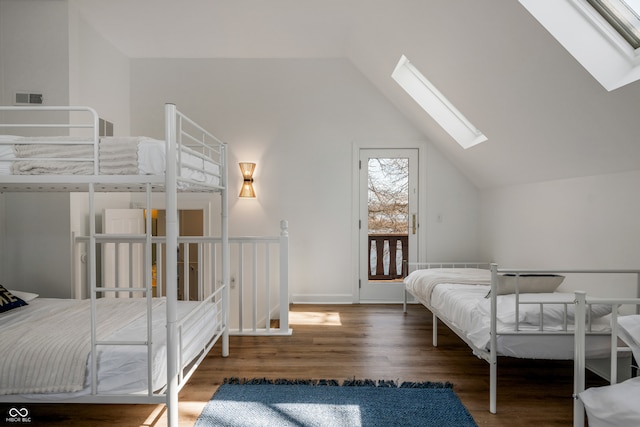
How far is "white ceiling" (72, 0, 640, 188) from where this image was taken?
2.26 metres

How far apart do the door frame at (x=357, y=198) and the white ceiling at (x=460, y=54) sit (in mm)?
271

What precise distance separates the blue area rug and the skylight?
217 centimetres

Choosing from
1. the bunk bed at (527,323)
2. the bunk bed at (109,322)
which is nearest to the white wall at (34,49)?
the bunk bed at (109,322)

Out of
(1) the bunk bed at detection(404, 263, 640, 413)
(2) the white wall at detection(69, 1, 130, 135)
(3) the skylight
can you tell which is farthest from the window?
(2) the white wall at detection(69, 1, 130, 135)

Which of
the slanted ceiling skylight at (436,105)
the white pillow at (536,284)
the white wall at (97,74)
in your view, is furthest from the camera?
the slanted ceiling skylight at (436,105)

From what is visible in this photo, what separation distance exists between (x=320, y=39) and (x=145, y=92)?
2.14 metres

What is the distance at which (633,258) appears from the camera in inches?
98.2

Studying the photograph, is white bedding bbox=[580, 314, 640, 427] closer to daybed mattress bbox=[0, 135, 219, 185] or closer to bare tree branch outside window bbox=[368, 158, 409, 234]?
daybed mattress bbox=[0, 135, 219, 185]

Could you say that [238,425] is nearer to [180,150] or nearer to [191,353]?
[191,353]

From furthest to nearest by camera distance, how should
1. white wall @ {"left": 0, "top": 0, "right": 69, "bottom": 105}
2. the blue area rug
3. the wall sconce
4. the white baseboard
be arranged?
the white baseboard, the wall sconce, white wall @ {"left": 0, "top": 0, "right": 69, "bottom": 105}, the blue area rug

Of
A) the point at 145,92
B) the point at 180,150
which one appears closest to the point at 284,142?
the point at 145,92

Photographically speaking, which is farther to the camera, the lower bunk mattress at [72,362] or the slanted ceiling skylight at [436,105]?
the slanted ceiling skylight at [436,105]

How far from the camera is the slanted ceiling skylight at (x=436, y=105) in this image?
3.96 m

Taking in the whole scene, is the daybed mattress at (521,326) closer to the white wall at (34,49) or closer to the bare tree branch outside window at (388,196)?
the bare tree branch outside window at (388,196)
